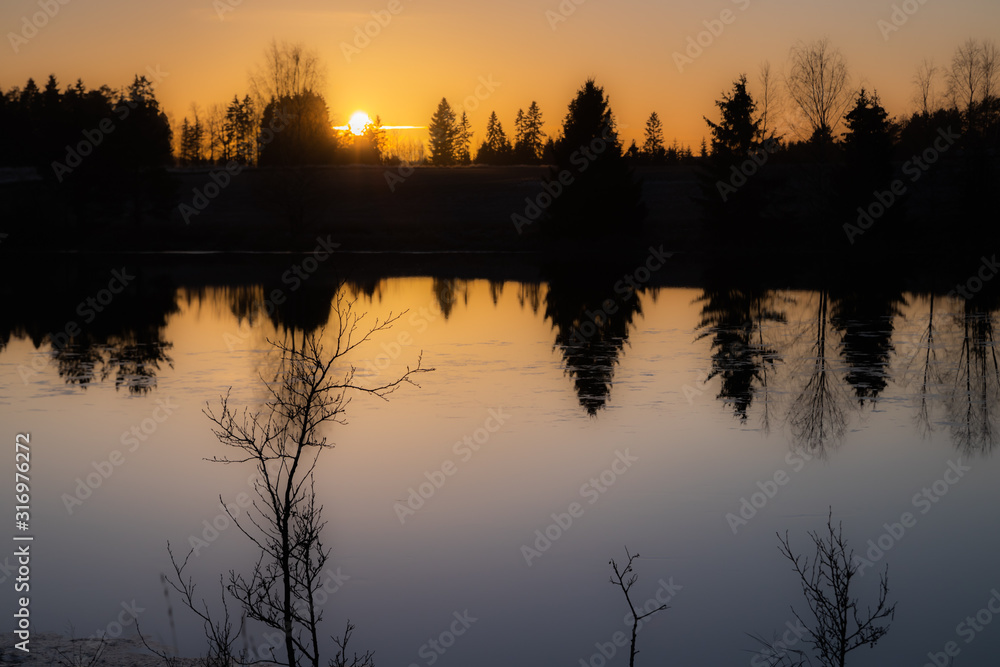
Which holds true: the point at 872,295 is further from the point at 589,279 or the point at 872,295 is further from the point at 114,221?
the point at 114,221

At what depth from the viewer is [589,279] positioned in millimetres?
38562

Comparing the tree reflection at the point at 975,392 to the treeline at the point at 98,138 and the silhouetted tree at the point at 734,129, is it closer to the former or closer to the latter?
the silhouetted tree at the point at 734,129

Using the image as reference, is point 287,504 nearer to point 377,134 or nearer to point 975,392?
point 975,392

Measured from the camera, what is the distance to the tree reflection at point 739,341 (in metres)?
16.4

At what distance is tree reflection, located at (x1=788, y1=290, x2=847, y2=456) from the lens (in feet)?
42.8

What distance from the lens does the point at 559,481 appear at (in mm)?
11086

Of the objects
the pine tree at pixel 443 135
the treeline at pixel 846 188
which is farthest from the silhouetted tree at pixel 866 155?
the pine tree at pixel 443 135

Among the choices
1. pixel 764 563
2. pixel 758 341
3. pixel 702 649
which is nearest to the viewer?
pixel 702 649

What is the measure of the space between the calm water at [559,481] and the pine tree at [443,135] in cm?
12116

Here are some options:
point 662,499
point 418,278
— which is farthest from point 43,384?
point 418,278

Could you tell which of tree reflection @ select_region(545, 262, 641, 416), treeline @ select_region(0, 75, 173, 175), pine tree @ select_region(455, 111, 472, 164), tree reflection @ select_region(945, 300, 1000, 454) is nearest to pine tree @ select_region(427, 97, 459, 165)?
pine tree @ select_region(455, 111, 472, 164)

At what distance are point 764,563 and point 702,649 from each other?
1.78m

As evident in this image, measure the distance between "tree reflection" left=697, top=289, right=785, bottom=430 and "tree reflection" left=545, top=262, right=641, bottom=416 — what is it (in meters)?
2.00

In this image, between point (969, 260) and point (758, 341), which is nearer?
point (758, 341)
